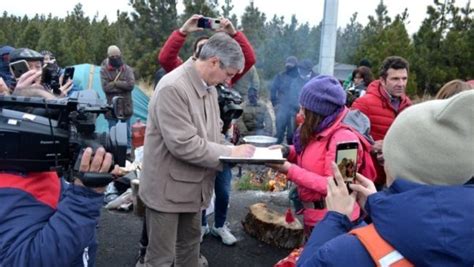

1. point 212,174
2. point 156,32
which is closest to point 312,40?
point 156,32

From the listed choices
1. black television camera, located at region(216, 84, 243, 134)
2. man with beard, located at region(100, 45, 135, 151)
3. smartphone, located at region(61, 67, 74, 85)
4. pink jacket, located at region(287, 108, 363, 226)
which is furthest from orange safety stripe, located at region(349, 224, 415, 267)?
man with beard, located at region(100, 45, 135, 151)

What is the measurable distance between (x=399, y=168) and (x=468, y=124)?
0.74 feet

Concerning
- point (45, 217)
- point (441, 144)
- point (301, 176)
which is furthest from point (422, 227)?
point (301, 176)

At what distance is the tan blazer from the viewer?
2432 millimetres

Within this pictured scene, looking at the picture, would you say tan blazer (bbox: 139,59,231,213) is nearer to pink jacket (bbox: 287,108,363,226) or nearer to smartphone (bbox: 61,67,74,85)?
pink jacket (bbox: 287,108,363,226)

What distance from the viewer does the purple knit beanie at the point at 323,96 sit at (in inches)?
96.4

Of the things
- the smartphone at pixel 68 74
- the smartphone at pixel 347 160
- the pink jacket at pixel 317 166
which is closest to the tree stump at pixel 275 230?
the pink jacket at pixel 317 166

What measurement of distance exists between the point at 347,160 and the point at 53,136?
1.10m

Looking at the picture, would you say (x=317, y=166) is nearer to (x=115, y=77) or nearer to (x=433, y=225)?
(x=433, y=225)

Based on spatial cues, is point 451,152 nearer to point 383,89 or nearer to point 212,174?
point 212,174

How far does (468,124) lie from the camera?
47.6 inches

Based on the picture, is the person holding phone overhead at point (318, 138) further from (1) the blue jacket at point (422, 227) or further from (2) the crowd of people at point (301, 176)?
(1) the blue jacket at point (422, 227)

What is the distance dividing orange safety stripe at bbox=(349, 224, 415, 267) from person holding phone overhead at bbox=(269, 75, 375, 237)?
1132 mm

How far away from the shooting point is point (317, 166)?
97.5 inches
